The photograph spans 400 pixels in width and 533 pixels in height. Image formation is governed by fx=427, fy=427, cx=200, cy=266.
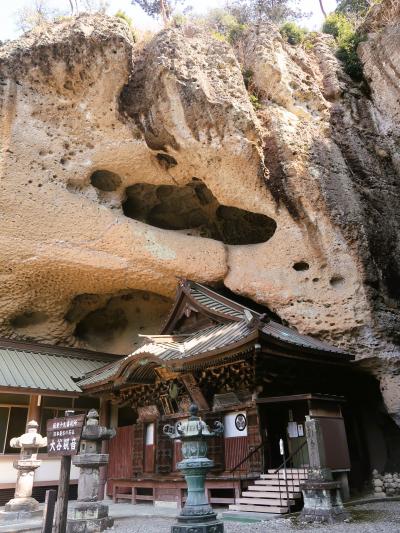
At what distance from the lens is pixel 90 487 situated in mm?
7152

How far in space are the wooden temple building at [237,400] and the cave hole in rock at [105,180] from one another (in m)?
4.12

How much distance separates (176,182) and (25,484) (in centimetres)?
894

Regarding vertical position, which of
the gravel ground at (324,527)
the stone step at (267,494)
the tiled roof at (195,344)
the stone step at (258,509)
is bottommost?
the gravel ground at (324,527)

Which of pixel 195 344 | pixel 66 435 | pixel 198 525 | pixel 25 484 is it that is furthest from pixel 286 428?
pixel 25 484

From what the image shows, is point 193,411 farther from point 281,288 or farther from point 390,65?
point 390,65

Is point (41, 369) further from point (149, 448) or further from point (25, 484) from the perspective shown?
point (149, 448)

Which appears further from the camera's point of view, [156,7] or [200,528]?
[156,7]

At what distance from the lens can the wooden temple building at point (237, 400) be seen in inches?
328

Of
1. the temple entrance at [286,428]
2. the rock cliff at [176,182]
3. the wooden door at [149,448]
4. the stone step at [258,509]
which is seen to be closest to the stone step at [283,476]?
the stone step at [258,509]

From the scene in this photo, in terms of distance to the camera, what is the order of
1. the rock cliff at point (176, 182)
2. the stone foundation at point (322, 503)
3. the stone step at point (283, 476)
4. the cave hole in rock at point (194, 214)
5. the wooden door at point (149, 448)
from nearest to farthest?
the stone foundation at point (322, 503)
the stone step at point (283, 476)
the wooden door at point (149, 448)
the rock cliff at point (176, 182)
the cave hole in rock at point (194, 214)

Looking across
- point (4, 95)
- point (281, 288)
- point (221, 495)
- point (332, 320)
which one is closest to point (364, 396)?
point (332, 320)

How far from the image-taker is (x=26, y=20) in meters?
15.4

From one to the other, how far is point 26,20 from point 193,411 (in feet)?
51.0

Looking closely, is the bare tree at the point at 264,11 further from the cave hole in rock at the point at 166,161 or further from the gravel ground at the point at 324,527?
the gravel ground at the point at 324,527
